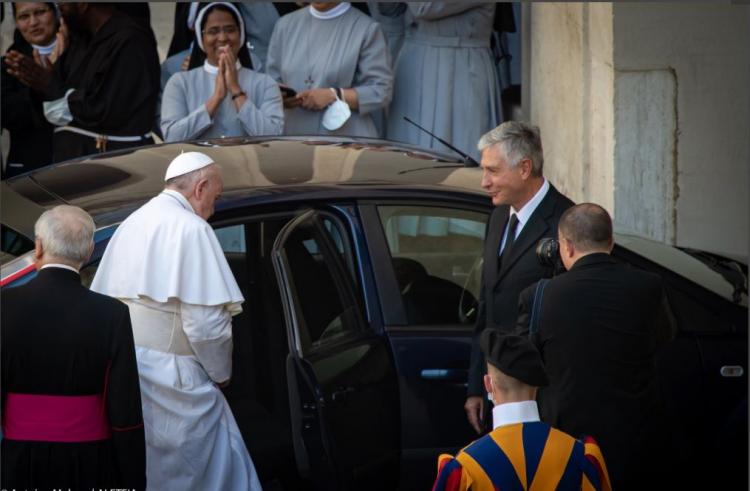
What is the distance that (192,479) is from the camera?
5438 millimetres

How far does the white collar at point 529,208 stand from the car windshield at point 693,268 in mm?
765

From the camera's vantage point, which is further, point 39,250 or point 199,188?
point 199,188

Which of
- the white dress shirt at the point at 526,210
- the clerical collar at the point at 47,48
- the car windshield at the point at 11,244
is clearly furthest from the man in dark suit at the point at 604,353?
the clerical collar at the point at 47,48

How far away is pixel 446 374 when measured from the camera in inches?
227

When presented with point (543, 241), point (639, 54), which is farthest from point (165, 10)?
point (543, 241)

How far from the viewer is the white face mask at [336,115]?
9.09 metres

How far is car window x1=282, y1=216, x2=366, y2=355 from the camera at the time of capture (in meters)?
5.75

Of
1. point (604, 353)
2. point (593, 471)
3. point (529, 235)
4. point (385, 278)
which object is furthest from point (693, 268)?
point (593, 471)

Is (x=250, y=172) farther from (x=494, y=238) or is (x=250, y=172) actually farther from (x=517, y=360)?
(x=517, y=360)

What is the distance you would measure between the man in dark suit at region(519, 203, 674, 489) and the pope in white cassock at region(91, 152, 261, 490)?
1128 mm

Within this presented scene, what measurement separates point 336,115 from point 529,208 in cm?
366

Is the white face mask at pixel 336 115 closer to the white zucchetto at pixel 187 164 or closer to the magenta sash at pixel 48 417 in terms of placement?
the white zucchetto at pixel 187 164

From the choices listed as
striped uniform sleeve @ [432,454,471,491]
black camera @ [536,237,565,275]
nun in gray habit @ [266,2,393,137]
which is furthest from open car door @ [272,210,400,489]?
nun in gray habit @ [266,2,393,137]

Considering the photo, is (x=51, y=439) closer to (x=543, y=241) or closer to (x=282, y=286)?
(x=282, y=286)
